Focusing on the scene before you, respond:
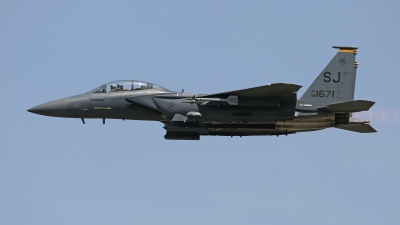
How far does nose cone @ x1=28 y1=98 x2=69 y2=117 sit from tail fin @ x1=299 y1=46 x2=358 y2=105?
898 cm

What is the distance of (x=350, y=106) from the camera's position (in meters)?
28.0

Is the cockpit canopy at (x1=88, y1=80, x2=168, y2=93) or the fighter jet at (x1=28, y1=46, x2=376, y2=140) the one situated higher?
the cockpit canopy at (x1=88, y1=80, x2=168, y2=93)

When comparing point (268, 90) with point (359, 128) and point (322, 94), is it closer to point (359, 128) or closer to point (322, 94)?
point (322, 94)

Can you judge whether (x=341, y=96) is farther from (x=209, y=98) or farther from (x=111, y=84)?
(x=111, y=84)

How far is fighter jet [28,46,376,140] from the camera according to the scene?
28188 mm

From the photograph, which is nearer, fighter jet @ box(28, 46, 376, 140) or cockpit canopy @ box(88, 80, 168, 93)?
fighter jet @ box(28, 46, 376, 140)

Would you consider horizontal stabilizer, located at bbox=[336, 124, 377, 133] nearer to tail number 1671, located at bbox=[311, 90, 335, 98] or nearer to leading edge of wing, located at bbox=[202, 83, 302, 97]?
tail number 1671, located at bbox=[311, 90, 335, 98]

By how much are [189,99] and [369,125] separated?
287 inches

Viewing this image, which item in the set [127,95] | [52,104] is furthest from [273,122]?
[52,104]

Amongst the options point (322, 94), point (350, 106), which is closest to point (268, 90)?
point (322, 94)

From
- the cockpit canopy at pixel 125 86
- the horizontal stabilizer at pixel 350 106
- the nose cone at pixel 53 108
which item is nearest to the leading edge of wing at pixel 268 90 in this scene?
the horizontal stabilizer at pixel 350 106

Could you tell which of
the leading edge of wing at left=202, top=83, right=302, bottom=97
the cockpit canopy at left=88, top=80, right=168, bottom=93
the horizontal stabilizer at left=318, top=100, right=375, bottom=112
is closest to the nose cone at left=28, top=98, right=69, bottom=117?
the cockpit canopy at left=88, top=80, right=168, bottom=93

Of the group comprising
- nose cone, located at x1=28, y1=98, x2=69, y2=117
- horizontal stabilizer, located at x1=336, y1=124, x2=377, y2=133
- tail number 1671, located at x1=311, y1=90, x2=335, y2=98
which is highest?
tail number 1671, located at x1=311, y1=90, x2=335, y2=98

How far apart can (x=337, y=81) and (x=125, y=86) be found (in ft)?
26.5
